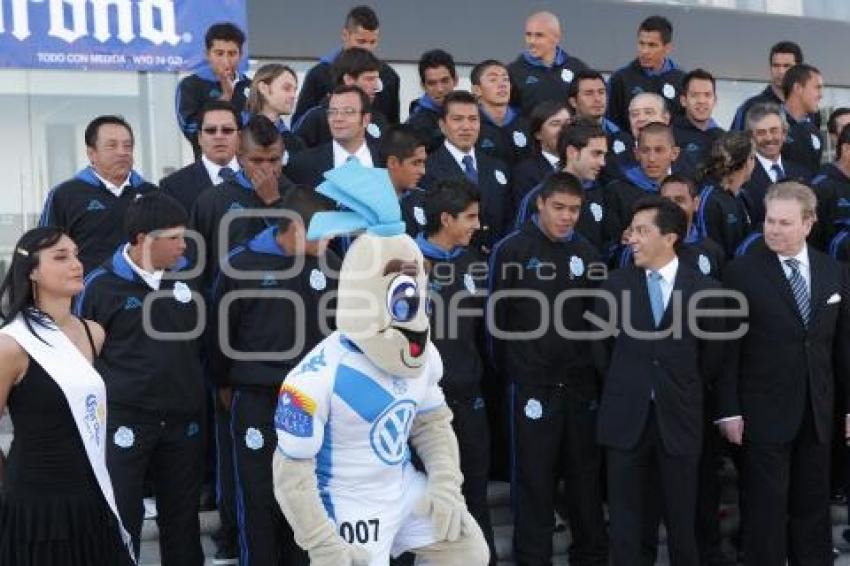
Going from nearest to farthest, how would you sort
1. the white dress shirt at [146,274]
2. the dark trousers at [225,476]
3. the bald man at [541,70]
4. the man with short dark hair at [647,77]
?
the white dress shirt at [146,274]
the dark trousers at [225,476]
the bald man at [541,70]
the man with short dark hair at [647,77]

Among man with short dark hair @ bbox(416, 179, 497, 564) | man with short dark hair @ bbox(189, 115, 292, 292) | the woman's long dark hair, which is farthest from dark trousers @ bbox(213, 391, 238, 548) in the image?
the woman's long dark hair

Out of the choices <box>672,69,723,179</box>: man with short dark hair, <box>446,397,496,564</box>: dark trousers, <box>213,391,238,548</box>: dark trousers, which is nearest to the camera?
<box>213,391,238,548</box>: dark trousers

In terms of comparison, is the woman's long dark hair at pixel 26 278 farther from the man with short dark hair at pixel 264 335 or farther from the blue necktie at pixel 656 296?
the blue necktie at pixel 656 296

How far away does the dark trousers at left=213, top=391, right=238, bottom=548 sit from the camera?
21.1 ft

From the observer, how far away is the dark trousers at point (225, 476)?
6.42m

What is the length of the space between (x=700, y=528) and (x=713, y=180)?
6.74 feet

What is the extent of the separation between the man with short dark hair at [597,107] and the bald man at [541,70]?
362 millimetres

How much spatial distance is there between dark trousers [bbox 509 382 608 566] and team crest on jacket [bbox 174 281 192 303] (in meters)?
1.75

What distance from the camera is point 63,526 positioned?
185 inches

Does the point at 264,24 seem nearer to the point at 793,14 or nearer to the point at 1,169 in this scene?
the point at 1,169

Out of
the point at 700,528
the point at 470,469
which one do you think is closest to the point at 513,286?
the point at 470,469

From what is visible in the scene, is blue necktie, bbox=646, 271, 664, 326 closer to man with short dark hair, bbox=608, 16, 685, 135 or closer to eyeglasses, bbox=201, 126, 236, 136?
eyeglasses, bbox=201, 126, 236, 136

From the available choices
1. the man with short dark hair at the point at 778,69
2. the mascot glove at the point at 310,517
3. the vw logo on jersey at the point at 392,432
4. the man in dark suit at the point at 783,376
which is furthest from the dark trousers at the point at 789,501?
the man with short dark hair at the point at 778,69

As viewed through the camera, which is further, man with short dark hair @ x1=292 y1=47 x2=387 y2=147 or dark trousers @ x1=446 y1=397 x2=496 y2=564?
man with short dark hair @ x1=292 y1=47 x2=387 y2=147
